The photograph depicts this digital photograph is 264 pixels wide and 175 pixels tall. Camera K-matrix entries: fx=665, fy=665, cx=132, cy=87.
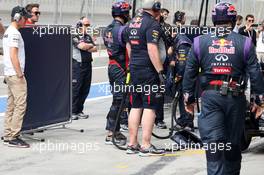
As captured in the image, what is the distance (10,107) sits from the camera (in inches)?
360

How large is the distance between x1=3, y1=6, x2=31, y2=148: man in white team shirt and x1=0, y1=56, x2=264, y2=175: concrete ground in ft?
0.77

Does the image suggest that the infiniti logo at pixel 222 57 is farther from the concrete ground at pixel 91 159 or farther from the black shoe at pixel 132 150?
the black shoe at pixel 132 150

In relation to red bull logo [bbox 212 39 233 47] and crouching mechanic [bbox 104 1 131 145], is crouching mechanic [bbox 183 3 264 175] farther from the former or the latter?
crouching mechanic [bbox 104 1 131 145]

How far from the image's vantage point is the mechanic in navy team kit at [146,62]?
27.8ft

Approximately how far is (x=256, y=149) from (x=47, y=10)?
15010 mm

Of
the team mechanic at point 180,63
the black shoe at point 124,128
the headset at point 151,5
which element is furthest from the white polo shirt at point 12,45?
the team mechanic at point 180,63

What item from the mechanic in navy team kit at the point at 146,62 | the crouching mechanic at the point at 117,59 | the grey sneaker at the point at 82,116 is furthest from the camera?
the grey sneaker at the point at 82,116

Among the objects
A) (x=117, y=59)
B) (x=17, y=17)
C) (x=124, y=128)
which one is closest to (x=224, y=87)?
(x=117, y=59)

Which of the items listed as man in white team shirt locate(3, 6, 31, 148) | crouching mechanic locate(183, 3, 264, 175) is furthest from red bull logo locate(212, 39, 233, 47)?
man in white team shirt locate(3, 6, 31, 148)

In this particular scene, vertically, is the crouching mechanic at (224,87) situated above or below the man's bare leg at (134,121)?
above

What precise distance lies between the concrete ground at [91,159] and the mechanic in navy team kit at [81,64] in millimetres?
1414

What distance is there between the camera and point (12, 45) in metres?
8.69

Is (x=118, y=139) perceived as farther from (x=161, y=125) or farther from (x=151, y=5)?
(x=151, y=5)

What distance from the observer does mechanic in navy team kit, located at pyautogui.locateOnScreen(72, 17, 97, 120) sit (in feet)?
37.7
